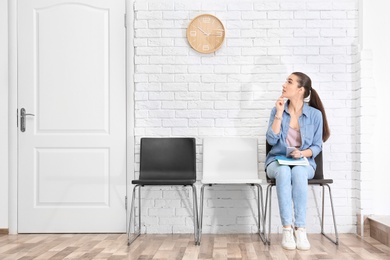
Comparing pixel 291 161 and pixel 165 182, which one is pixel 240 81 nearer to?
pixel 291 161

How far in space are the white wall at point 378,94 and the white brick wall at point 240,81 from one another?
0.47 feet

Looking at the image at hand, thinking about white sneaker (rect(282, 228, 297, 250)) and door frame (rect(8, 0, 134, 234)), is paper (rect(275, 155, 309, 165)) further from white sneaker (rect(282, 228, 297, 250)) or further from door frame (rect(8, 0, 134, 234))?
door frame (rect(8, 0, 134, 234))

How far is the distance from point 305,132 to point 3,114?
8.22 feet

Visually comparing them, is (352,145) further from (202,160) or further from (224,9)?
(224,9)

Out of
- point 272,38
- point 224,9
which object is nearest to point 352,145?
point 272,38

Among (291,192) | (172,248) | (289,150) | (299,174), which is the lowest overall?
(172,248)

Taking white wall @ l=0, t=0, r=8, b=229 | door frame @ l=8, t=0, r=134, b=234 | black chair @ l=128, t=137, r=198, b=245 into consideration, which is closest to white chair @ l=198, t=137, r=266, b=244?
black chair @ l=128, t=137, r=198, b=245

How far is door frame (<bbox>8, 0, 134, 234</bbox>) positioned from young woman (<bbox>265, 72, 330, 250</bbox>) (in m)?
1.19

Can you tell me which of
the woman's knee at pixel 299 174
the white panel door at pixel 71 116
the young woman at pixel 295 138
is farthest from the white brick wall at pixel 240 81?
the woman's knee at pixel 299 174

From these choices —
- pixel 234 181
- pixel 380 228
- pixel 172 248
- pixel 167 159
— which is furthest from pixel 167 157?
pixel 380 228

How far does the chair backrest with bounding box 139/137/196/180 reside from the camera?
4.25 m

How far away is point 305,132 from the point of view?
4008 mm

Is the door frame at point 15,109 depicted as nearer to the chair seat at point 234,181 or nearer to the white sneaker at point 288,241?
the chair seat at point 234,181

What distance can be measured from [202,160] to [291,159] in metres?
0.82
